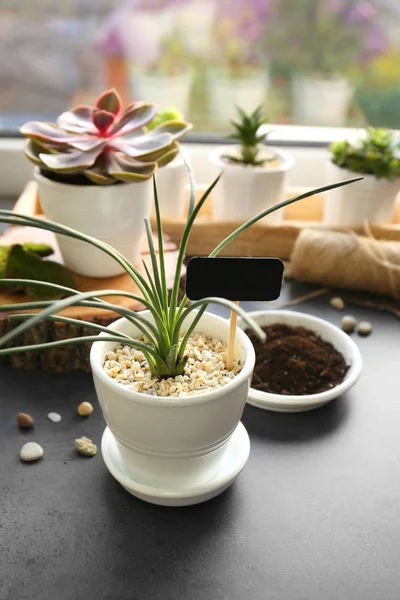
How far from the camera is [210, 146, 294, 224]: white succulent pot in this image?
106 cm

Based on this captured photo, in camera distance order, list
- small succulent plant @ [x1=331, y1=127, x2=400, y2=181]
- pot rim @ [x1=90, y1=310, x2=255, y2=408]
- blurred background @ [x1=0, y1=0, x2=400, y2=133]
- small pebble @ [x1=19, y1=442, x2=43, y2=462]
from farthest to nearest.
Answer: blurred background @ [x1=0, y1=0, x2=400, y2=133] < small succulent plant @ [x1=331, y1=127, x2=400, y2=181] < small pebble @ [x1=19, y1=442, x2=43, y2=462] < pot rim @ [x1=90, y1=310, x2=255, y2=408]

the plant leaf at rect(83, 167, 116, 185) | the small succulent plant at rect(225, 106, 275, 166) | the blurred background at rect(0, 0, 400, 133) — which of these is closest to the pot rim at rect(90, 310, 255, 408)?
the plant leaf at rect(83, 167, 116, 185)

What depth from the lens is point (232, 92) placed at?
56.3 inches

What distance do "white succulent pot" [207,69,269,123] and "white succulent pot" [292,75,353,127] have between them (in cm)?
8

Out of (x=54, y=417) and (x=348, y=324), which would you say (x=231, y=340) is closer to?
(x=54, y=417)

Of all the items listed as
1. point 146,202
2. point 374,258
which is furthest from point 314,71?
point 146,202

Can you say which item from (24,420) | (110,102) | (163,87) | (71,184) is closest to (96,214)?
(71,184)

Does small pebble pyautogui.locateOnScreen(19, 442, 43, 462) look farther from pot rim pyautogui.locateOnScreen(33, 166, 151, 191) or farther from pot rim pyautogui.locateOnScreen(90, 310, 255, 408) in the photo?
pot rim pyautogui.locateOnScreen(33, 166, 151, 191)

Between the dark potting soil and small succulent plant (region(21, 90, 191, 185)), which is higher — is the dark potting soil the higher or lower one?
the lower one

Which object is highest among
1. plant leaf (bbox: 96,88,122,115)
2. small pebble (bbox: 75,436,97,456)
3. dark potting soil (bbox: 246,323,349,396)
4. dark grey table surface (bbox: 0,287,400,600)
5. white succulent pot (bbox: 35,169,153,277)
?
plant leaf (bbox: 96,88,122,115)

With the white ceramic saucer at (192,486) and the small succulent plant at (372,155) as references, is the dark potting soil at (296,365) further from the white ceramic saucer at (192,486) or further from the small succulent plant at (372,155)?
the small succulent plant at (372,155)

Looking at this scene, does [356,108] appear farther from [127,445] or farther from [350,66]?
[127,445]

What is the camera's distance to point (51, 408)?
2.61 feet

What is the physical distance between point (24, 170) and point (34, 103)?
232mm
